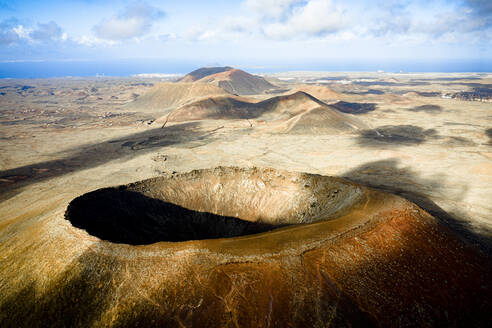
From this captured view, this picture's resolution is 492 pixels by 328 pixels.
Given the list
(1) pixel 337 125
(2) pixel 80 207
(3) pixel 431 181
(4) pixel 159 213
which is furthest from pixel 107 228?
(1) pixel 337 125

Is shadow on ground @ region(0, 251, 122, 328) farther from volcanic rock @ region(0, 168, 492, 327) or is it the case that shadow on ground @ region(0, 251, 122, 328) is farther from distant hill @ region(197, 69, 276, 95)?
distant hill @ region(197, 69, 276, 95)

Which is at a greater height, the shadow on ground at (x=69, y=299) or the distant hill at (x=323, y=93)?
the distant hill at (x=323, y=93)

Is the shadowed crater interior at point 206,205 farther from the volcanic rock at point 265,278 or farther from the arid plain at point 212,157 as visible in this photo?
the volcanic rock at point 265,278

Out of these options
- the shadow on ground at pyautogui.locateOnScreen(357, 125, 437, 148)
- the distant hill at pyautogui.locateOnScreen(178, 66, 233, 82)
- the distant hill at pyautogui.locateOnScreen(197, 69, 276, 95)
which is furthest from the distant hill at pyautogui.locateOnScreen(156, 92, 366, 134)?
the distant hill at pyautogui.locateOnScreen(178, 66, 233, 82)

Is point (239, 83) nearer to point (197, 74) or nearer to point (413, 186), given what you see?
point (197, 74)

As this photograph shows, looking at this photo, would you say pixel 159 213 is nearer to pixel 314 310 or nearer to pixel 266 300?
pixel 266 300

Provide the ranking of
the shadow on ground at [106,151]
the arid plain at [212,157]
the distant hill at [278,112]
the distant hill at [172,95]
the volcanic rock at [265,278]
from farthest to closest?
the distant hill at [172,95] → the distant hill at [278,112] → the shadow on ground at [106,151] → the arid plain at [212,157] → the volcanic rock at [265,278]

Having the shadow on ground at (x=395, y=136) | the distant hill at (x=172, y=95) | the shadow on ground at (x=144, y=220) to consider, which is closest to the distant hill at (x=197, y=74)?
the distant hill at (x=172, y=95)
